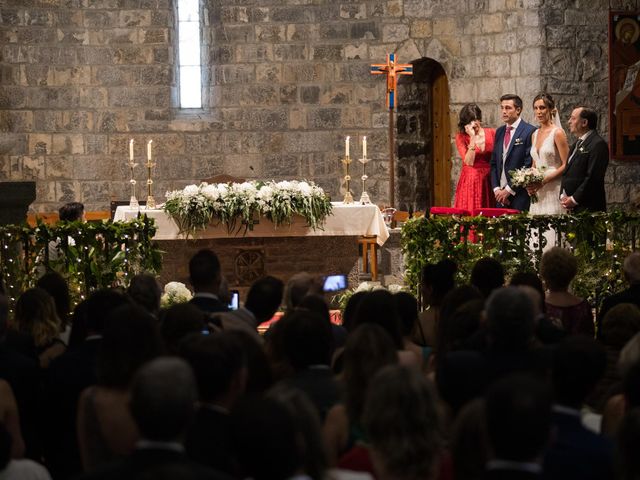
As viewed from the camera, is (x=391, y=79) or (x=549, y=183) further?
(x=391, y=79)

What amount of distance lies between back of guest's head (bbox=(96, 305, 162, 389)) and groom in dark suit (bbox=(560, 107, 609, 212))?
723 centimetres

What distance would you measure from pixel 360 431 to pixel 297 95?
503 inches

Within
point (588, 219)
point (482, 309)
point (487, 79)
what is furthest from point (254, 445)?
point (487, 79)

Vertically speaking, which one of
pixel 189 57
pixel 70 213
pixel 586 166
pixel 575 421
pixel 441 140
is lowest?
pixel 575 421

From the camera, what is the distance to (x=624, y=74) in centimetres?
1480

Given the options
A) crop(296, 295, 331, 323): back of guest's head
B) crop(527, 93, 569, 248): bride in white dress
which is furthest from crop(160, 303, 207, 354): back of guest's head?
crop(527, 93, 569, 248): bride in white dress

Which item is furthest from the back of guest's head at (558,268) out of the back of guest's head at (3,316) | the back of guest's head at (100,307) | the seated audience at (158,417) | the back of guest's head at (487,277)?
the seated audience at (158,417)

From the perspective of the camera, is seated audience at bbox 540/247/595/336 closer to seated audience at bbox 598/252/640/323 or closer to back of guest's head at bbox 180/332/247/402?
seated audience at bbox 598/252/640/323

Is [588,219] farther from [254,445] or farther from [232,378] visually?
[254,445]

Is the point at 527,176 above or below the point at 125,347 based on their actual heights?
above

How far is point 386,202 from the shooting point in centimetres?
1645

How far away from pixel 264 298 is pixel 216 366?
6.58 feet

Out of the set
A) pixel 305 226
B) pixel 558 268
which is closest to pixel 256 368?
pixel 558 268

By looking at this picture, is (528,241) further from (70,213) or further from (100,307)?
(100,307)
